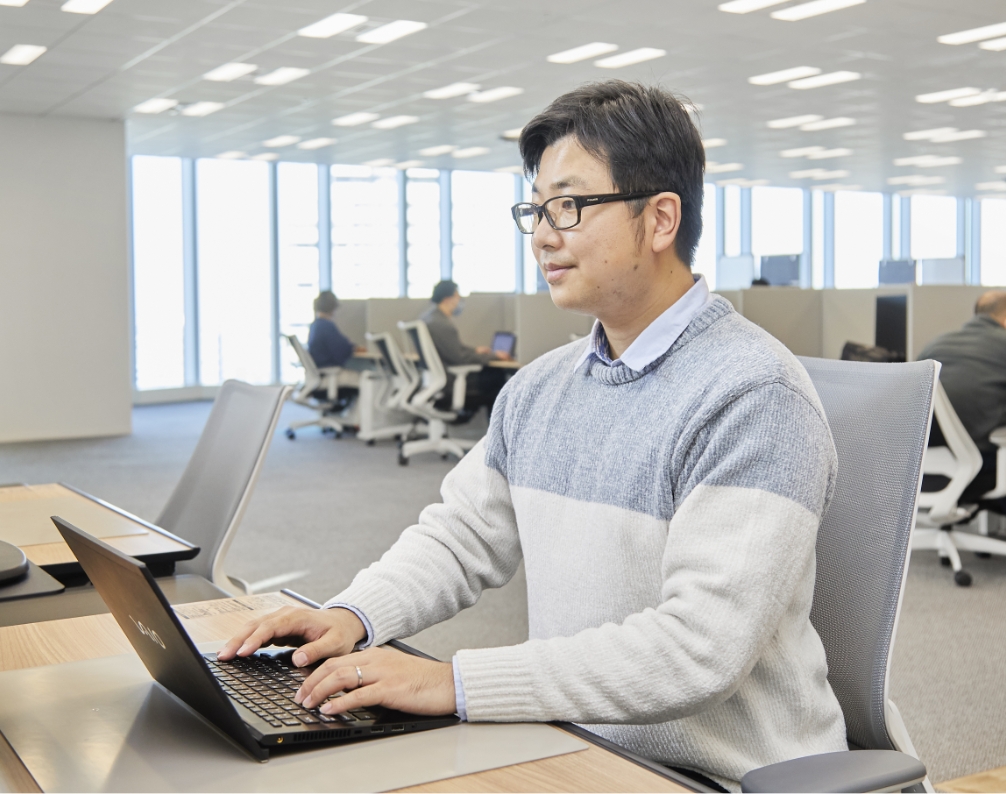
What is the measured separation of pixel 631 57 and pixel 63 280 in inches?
206

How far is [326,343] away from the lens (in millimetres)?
8742

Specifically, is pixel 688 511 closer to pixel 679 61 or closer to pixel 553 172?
pixel 553 172

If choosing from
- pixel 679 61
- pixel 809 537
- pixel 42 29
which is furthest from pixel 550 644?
pixel 679 61

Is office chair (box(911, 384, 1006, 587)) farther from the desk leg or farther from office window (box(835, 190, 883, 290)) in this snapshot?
office window (box(835, 190, 883, 290))

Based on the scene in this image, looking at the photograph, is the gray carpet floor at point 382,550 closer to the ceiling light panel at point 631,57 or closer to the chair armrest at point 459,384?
the chair armrest at point 459,384

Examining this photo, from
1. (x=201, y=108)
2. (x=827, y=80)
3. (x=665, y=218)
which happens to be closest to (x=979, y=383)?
(x=665, y=218)

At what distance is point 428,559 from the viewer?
1284mm

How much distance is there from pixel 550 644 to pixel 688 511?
7.3 inches

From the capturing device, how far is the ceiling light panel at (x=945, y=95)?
343 inches

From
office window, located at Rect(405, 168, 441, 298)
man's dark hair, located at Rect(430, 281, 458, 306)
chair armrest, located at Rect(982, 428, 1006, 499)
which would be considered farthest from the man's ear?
office window, located at Rect(405, 168, 441, 298)

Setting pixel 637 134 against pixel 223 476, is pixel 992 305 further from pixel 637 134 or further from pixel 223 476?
pixel 637 134

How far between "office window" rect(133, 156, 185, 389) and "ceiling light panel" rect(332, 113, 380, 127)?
3.21m

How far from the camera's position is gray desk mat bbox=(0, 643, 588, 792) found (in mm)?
796

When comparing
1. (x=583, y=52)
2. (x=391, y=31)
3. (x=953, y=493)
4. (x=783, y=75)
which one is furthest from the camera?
(x=783, y=75)
